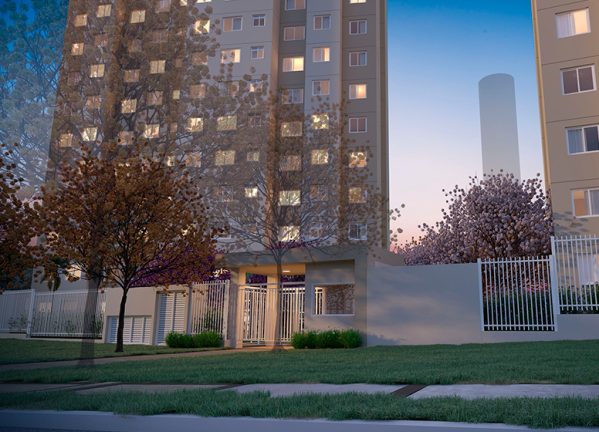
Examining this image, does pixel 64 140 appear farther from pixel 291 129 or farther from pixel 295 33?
pixel 295 33

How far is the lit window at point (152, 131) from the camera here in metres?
19.1

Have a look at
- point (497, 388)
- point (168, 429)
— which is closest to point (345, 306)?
point (497, 388)

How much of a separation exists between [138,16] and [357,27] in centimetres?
2029

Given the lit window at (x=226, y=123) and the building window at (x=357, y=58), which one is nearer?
the lit window at (x=226, y=123)

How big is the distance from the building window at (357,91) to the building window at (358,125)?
162cm

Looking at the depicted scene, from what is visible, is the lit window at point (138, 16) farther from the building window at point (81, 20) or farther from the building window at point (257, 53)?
the building window at point (257, 53)

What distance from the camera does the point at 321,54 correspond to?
3497 cm

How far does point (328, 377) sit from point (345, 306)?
1119 centimetres

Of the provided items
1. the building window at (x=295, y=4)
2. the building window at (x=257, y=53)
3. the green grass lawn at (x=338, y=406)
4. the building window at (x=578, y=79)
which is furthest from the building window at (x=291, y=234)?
the building window at (x=295, y=4)

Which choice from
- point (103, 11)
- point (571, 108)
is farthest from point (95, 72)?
point (571, 108)

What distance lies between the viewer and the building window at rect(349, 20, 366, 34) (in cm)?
3606

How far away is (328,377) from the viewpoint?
574 centimetres

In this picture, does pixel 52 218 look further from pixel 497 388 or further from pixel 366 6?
pixel 366 6

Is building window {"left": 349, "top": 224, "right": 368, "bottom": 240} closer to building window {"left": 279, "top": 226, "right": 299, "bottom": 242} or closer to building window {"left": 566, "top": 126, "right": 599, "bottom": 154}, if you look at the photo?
building window {"left": 279, "top": 226, "right": 299, "bottom": 242}
